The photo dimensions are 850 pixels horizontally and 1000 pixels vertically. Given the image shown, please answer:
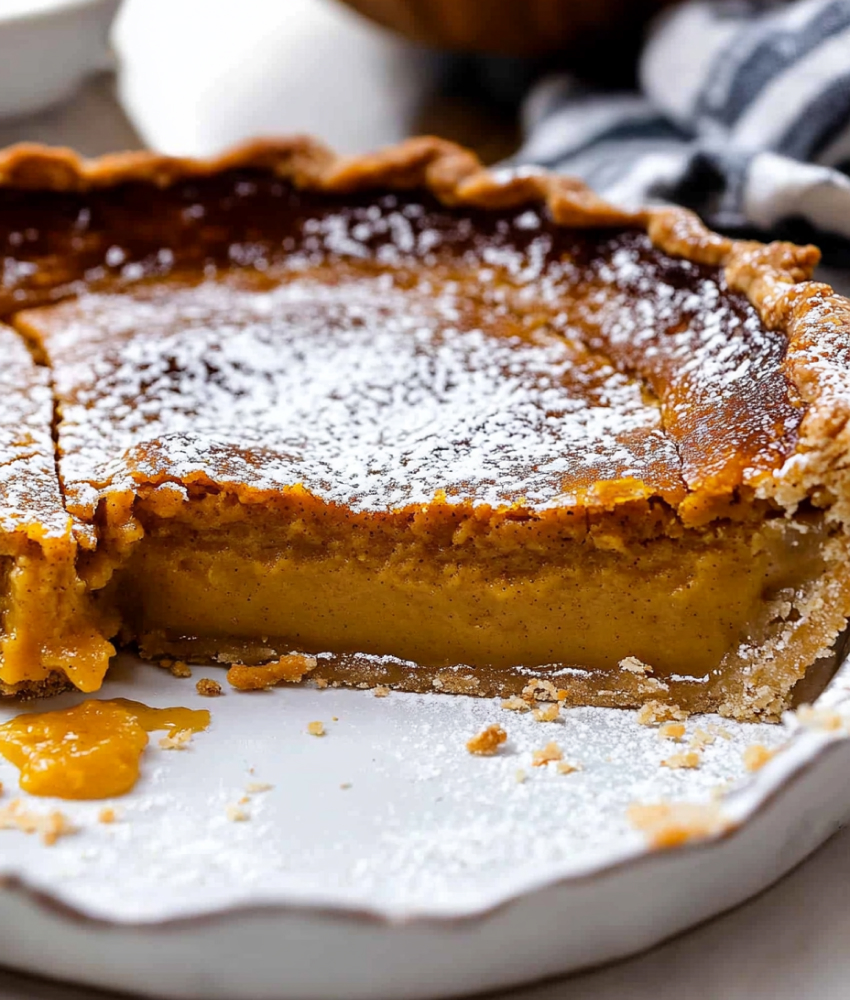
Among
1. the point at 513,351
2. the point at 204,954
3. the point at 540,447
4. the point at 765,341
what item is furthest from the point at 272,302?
the point at 204,954

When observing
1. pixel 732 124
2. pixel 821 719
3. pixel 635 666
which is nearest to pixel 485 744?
pixel 635 666

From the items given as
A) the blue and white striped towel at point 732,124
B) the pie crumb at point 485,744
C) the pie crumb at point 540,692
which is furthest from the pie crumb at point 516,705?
the blue and white striped towel at point 732,124

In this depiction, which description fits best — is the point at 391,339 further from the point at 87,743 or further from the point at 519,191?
the point at 87,743

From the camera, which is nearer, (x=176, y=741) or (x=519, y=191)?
(x=176, y=741)

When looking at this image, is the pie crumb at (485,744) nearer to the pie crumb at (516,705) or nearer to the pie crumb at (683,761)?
the pie crumb at (516,705)

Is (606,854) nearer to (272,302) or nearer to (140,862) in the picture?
(140,862)

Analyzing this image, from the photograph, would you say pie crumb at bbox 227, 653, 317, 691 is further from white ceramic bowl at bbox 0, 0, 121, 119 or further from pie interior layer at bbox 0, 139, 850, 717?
white ceramic bowl at bbox 0, 0, 121, 119
